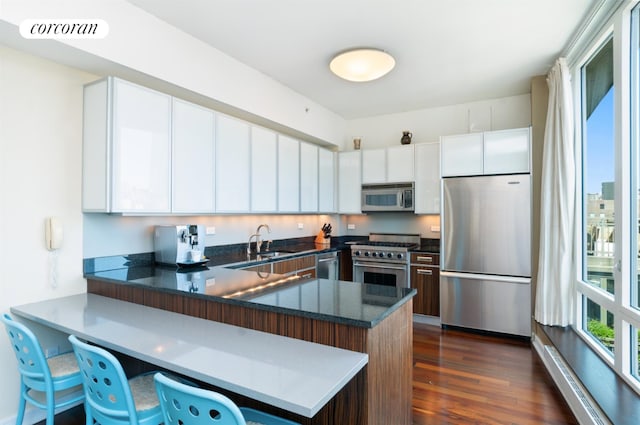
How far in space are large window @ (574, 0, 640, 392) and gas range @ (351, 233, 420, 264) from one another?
187 centimetres

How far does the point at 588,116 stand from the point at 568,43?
68 centimetres

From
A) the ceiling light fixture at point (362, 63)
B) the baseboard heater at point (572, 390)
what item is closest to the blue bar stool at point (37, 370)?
the ceiling light fixture at point (362, 63)

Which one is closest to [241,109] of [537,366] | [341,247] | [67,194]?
[67,194]

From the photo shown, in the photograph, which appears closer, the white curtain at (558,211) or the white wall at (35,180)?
the white wall at (35,180)

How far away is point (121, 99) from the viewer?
245 centimetres

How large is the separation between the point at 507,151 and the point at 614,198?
5.34 ft

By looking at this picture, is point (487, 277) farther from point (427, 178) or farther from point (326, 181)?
point (326, 181)

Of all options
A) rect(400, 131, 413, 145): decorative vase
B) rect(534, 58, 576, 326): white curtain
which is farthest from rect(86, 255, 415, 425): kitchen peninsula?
rect(400, 131, 413, 145): decorative vase

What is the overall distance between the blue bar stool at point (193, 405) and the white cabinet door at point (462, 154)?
377cm

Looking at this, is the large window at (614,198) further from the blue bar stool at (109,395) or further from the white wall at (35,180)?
the white wall at (35,180)

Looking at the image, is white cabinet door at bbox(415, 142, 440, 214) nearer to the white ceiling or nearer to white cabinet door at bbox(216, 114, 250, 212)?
the white ceiling

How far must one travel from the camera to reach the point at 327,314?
153 centimetres

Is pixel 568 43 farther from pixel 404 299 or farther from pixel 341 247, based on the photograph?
pixel 341 247

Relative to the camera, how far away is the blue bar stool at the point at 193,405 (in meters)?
1.02
